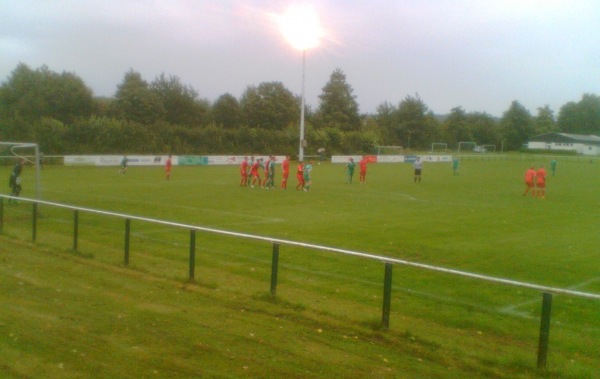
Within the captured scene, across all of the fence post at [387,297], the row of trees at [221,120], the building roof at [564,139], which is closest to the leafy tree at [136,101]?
the row of trees at [221,120]

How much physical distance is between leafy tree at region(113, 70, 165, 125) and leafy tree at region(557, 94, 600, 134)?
2939 inches

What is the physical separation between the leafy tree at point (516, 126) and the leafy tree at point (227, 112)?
45.6 m

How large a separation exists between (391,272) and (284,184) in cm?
2758

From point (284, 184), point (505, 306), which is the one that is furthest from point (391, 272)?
point (284, 184)

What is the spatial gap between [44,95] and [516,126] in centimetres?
7441

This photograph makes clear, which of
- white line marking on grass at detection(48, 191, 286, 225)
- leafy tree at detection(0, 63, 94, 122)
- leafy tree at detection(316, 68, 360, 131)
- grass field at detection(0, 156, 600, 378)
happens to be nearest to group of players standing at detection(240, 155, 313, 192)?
white line marking on grass at detection(48, 191, 286, 225)

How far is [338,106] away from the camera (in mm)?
106625

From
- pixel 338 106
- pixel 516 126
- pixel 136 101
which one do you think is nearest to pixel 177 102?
pixel 136 101

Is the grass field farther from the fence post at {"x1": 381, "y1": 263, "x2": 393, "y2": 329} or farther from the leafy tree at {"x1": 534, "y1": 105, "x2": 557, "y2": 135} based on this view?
the leafy tree at {"x1": 534, "y1": 105, "x2": 557, "y2": 135}

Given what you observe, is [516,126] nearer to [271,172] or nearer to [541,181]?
[541,181]

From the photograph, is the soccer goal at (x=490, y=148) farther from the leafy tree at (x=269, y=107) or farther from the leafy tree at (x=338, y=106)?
the leafy tree at (x=269, y=107)

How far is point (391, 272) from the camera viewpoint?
25.5ft

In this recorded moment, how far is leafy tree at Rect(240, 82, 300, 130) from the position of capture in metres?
97.8

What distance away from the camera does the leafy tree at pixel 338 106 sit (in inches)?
4163
